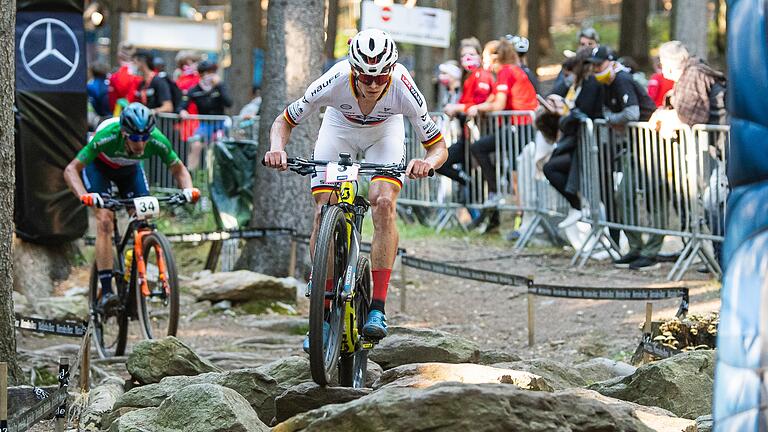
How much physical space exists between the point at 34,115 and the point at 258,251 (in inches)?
96.9

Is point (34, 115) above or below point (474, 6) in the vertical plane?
below

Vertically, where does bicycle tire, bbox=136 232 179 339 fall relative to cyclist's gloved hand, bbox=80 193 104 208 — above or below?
below

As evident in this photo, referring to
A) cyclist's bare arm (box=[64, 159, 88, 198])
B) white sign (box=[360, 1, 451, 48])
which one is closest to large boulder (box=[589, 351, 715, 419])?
cyclist's bare arm (box=[64, 159, 88, 198])

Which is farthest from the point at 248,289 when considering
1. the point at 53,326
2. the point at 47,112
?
the point at 53,326

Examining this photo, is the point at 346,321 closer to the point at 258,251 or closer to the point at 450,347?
the point at 450,347

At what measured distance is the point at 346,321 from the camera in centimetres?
655

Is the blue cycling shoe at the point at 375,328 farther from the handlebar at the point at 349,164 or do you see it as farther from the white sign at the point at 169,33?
the white sign at the point at 169,33

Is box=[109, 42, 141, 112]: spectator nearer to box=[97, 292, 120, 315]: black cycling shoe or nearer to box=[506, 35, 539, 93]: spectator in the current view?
box=[506, 35, 539, 93]: spectator

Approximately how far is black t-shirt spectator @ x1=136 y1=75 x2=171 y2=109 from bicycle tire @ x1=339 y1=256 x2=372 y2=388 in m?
12.6

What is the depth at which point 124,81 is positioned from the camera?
19.4 metres

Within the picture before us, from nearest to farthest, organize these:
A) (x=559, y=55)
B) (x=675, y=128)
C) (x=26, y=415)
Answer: (x=26, y=415) < (x=675, y=128) < (x=559, y=55)

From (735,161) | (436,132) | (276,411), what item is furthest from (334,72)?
(735,161)

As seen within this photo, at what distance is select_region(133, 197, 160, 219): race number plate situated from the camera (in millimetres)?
9539

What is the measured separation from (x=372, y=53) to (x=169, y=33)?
17056 millimetres
